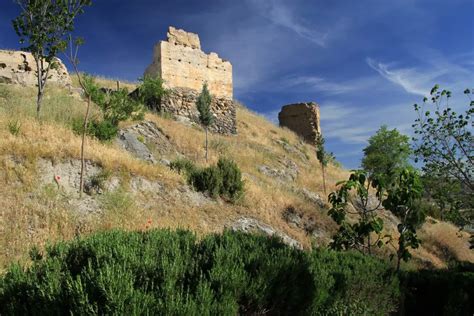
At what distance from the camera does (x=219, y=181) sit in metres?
11.9

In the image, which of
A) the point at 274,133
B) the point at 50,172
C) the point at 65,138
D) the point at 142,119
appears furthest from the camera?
the point at 274,133

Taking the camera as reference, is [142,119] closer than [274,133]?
Yes

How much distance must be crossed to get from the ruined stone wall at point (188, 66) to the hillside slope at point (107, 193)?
4.63 metres

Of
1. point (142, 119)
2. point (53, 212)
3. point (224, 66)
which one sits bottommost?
point (53, 212)

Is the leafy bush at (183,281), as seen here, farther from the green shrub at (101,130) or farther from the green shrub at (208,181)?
the green shrub at (101,130)

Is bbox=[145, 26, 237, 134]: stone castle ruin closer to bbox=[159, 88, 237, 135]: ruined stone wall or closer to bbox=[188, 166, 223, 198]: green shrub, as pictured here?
bbox=[159, 88, 237, 135]: ruined stone wall

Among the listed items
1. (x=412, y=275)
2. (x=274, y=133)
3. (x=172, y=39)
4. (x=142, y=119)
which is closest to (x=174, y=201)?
(x=412, y=275)

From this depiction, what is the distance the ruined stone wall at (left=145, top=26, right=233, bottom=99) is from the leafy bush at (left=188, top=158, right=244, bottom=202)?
10.5m

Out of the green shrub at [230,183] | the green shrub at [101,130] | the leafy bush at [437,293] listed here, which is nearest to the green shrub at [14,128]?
the green shrub at [101,130]

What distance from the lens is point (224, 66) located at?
23.5 meters

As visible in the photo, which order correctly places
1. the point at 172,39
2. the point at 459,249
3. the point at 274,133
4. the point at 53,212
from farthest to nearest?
the point at 274,133 → the point at 172,39 → the point at 459,249 → the point at 53,212

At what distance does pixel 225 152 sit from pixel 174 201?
8.99m

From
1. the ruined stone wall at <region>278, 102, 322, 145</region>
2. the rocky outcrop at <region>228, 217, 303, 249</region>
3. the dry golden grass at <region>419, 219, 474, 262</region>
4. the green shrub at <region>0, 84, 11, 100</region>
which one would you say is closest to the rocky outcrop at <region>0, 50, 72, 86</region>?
the green shrub at <region>0, 84, 11, 100</region>

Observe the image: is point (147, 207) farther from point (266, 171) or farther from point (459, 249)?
point (459, 249)
